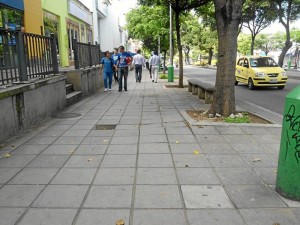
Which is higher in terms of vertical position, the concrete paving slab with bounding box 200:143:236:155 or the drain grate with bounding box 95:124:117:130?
the concrete paving slab with bounding box 200:143:236:155

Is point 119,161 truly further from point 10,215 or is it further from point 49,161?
point 10,215

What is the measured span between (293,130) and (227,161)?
1652 millimetres

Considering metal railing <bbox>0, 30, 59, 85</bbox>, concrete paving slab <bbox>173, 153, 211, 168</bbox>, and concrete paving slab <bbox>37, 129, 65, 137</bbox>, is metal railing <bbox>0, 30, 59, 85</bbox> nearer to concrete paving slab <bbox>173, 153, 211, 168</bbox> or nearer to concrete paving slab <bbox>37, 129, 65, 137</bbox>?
concrete paving slab <bbox>37, 129, 65, 137</bbox>

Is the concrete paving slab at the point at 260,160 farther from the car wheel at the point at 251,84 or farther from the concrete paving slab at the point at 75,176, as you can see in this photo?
the car wheel at the point at 251,84

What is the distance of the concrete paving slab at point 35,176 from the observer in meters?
4.18

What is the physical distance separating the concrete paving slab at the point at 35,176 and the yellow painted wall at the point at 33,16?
11.3 m

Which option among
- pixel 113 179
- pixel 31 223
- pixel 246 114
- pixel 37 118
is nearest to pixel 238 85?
pixel 246 114

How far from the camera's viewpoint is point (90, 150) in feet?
18.0

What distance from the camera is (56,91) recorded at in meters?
8.89

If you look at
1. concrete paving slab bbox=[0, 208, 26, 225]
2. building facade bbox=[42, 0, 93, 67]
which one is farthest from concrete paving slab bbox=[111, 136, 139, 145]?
building facade bbox=[42, 0, 93, 67]

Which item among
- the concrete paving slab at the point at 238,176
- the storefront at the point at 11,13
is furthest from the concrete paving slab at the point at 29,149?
the storefront at the point at 11,13

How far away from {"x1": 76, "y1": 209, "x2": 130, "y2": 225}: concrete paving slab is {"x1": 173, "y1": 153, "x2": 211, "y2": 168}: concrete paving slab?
1552 mm

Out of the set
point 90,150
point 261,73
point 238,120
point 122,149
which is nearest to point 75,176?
point 90,150

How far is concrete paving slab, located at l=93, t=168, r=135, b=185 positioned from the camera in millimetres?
4109
